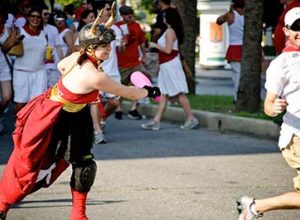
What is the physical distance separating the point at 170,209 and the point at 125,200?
0.59 meters

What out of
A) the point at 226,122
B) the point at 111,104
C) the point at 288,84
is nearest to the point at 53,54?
the point at 111,104

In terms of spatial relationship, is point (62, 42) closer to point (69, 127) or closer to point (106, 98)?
point (106, 98)

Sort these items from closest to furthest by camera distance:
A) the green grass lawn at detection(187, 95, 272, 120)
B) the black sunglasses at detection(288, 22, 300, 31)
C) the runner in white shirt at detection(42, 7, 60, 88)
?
the black sunglasses at detection(288, 22, 300, 31) < the runner in white shirt at detection(42, 7, 60, 88) < the green grass lawn at detection(187, 95, 272, 120)

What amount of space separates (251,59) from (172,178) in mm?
5285

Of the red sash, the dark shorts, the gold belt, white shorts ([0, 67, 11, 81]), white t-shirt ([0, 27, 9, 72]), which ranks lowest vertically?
the red sash

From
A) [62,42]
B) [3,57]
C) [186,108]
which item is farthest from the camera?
[62,42]

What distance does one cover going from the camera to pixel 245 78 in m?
15.2

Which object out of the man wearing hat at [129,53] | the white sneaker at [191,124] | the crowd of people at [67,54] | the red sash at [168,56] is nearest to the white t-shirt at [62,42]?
the crowd of people at [67,54]

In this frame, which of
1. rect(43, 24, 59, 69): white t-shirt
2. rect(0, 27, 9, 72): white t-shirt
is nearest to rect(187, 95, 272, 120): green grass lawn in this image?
rect(43, 24, 59, 69): white t-shirt

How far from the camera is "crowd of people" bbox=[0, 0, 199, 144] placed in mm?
13438

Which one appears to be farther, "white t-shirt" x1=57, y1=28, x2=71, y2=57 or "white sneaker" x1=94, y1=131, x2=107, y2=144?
"white t-shirt" x1=57, y1=28, x2=71, y2=57

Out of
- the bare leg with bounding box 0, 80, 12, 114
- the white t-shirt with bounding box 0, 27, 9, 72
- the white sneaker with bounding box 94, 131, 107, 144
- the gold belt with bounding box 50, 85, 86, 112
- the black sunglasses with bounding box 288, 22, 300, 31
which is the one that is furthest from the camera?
the bare leg with bounding box 0, 80, 12, 114

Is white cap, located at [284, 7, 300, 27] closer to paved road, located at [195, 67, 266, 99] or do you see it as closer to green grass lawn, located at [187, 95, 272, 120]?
green grass lawn, located at [187, 95, 272, 120]

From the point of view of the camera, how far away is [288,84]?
7051mm
